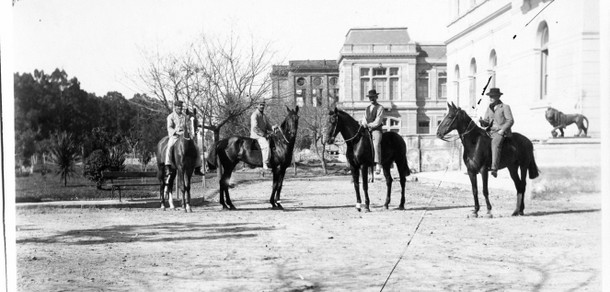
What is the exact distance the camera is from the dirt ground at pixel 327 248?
5.26m

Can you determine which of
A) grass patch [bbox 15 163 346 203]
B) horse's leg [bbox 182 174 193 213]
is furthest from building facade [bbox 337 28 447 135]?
horse's leg [bbox 182 174 193 213]

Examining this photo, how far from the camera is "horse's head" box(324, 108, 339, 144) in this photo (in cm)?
694

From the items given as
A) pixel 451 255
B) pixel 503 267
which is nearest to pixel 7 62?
pixel 451 255

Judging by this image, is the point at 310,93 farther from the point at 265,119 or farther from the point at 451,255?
the point at 451,255

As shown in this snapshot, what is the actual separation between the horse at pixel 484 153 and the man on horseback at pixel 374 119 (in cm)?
78

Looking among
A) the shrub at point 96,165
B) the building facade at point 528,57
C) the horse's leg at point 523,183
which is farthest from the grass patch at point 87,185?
the horse's leg at point 523,183

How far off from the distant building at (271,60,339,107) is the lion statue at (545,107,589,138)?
101 inches

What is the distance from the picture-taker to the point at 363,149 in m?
8.24

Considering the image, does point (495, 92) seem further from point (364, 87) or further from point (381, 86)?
point (364, 87)

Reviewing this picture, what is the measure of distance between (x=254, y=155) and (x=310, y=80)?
2.51 m

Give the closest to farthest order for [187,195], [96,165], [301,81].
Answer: [301,81]
[96,165]
[187,195]

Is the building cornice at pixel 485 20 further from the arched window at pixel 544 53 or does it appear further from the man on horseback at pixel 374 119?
the man on horseback at pixel 374 119

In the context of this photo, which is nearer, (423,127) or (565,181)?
(565,181)

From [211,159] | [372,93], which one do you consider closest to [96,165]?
[211,159]
